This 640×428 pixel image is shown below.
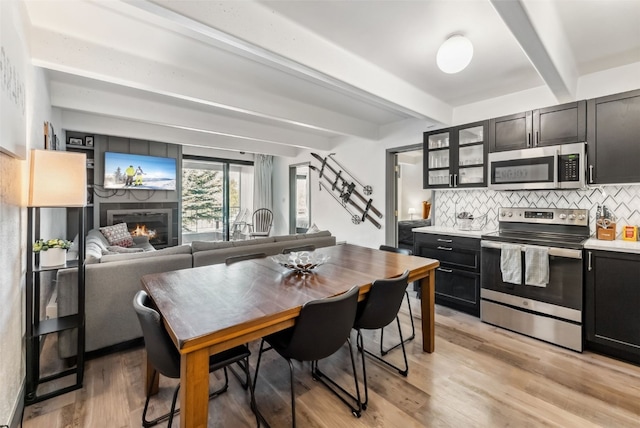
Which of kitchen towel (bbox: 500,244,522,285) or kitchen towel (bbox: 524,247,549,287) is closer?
kitchen towel (bbox: 524,247,549,287)

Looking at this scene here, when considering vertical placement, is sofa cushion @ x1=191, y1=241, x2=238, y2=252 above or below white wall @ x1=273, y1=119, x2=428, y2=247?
below

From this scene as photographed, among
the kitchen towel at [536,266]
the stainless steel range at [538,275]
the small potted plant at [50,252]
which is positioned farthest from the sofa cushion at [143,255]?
the kitchen towel at [536,266]

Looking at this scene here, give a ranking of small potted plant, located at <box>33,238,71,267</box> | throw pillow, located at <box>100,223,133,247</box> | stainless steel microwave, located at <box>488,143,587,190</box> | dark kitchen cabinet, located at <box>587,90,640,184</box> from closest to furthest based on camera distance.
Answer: small potted plant, located at <box>33,238,71,267</box>, dark kitchen cabinet, located at <box>587,90,640,184</box>, stainless steel microwave, located at <box>488,143,587,190</box>, throw pillow, located at <box>100,223,133,247</box>

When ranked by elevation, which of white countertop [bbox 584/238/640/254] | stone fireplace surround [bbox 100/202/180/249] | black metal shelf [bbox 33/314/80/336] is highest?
stone fireplace surround [bbox 100/202/180/249]

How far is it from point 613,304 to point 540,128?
5.72 feet

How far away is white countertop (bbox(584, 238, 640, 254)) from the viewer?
226cm

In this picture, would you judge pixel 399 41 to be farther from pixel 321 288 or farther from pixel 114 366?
pixel 114 366

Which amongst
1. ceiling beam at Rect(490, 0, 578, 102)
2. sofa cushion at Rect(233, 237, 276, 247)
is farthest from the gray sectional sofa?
ceiling beam at Rect(490, 0, 578, 102)

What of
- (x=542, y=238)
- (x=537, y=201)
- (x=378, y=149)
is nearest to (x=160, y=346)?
(x=542, y=238)

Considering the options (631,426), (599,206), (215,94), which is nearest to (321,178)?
(215,94)

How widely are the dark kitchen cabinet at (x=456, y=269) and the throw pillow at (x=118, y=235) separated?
15.7 feet

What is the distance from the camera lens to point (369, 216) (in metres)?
5.06

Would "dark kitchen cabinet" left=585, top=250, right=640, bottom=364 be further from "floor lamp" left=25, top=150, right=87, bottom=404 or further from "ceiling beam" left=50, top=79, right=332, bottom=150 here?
"ceiling beam" left=50, top=79, right=332, bottom=150

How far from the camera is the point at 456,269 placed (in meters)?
3.31
